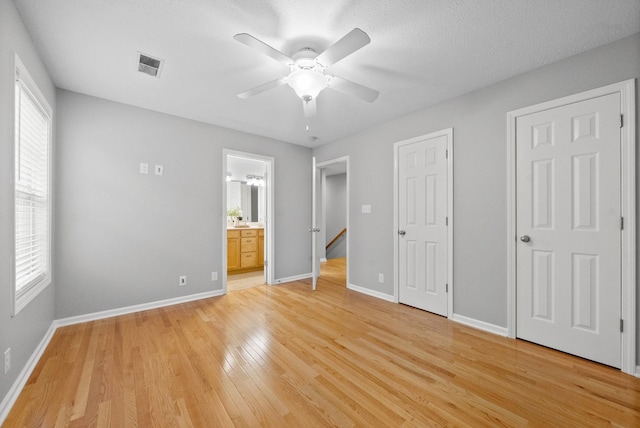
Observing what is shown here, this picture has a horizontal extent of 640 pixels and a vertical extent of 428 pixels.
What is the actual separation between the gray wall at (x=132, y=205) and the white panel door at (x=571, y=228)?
3602 mm

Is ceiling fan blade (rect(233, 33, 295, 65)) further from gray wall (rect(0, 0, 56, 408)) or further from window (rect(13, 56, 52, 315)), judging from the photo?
window (rect(13, 56, 52, 315))

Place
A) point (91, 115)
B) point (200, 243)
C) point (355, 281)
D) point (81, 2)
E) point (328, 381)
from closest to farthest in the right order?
point (81, 2), point (328, 381), point (91, 115), point (200, 243), point (355, 281)

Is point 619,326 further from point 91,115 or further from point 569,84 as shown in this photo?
point 91,115

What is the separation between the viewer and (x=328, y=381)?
1.78m

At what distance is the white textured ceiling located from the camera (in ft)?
5.30

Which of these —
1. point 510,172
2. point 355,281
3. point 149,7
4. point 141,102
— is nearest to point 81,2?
point 149,7

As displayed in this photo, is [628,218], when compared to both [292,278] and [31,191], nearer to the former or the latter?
[292,278]

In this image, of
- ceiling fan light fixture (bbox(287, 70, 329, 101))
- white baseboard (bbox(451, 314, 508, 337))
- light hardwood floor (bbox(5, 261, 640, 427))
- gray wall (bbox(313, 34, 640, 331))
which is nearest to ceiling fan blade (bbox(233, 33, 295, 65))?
ceiling fan light fixture (bbox(287, 70, 329, 101))

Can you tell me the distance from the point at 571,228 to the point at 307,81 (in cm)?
248

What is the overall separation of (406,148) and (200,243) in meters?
3.09

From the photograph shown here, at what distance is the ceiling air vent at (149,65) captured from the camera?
2.14m

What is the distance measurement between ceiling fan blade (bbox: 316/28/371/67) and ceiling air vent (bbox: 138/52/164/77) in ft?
4.97

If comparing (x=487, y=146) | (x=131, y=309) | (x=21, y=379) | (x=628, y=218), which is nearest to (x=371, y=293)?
(x=487, y=146)

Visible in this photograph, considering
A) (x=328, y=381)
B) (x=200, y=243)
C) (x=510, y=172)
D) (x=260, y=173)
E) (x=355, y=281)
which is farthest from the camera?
(x=260, y=173)
